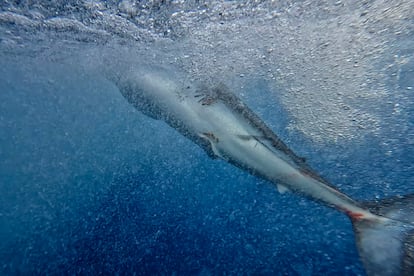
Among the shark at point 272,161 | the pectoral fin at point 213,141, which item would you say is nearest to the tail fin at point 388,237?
the shark at point 272,161

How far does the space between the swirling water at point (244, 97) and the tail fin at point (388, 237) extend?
15.2 feet

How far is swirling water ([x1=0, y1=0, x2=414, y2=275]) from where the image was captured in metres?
7.17

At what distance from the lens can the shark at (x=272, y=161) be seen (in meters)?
3.54

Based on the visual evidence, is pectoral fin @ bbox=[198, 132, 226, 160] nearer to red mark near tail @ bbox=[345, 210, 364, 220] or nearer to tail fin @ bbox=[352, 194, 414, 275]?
red mark near tail @ bbox=[345, 210, 364, 220]

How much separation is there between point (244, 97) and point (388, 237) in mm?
12414

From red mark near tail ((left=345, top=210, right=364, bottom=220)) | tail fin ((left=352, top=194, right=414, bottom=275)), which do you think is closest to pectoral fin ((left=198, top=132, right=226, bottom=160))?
red mark near tail ((left=345, top=210, right=364, bottom=220))

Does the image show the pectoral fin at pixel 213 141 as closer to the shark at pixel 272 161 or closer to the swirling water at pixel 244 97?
the shark at pixel 272 161

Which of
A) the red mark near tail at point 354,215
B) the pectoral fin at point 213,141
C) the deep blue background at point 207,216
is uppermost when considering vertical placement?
the red mark near tail at point 354,215

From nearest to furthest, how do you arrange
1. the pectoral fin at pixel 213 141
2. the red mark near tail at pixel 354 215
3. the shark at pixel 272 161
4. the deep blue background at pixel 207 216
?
the shark at pixel 272 161
the red mark near tail at pixel 354 215
the pectoral fin at pixel 213 141
the deep blue background at pixel 207 216

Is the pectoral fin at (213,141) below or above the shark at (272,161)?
below

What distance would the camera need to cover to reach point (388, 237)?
3.62m

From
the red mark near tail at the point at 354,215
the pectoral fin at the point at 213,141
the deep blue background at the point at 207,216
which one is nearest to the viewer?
the red mark near tail at the point at 354,215

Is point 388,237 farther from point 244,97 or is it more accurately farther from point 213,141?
point 244,97

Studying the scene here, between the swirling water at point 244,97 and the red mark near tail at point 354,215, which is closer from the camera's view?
the red mark near tail at point 354,215
